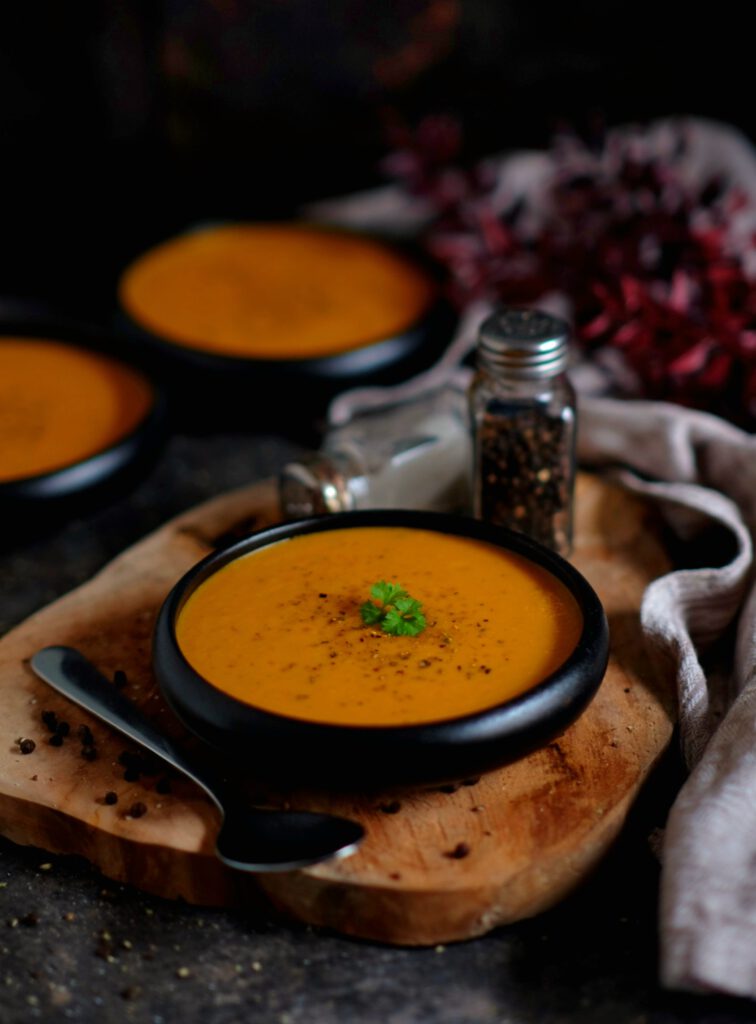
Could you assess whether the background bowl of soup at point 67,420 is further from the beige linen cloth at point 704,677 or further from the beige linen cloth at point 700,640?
the beige linen cloth at point 704,677

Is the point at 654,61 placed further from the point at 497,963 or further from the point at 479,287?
the point at 497,963

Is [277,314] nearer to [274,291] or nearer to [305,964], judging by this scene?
[274,291]

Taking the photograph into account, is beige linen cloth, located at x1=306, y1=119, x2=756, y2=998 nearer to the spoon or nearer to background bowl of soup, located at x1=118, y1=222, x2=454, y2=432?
background bowl of soup, located at x1=118, y1=222, x2=454, y2=432

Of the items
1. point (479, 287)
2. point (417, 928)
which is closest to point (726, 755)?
point (417, 928)

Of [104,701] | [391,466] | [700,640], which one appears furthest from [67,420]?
[700,640]

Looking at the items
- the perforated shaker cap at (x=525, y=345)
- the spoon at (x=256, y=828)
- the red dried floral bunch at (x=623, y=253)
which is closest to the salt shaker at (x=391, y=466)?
the perforated shaker cap at (x=525, y=345)

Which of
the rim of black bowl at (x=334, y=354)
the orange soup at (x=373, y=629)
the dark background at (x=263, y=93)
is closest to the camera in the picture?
the orange soup at (x=373, y=629)
